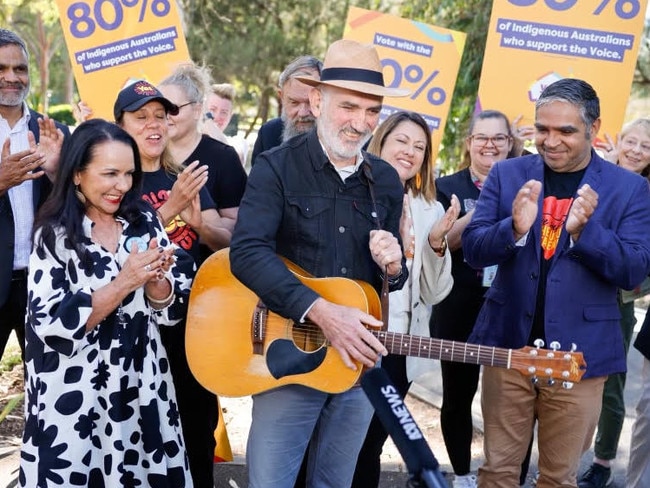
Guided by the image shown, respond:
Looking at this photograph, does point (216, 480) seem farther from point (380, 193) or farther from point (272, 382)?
point (380, 193)

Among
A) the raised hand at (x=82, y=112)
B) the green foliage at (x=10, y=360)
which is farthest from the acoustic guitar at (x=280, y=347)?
the green foliage at (x=10, y=360)

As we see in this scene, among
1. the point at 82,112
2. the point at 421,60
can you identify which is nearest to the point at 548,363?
the point at 421,60

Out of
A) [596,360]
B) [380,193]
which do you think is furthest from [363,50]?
[596,360]

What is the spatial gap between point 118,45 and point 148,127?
232 centimetres

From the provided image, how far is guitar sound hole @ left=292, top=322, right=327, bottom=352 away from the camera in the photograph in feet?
10.5

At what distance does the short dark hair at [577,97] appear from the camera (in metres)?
3.47

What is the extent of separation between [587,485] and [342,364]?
2547 mm

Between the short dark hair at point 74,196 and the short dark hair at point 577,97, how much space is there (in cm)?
187

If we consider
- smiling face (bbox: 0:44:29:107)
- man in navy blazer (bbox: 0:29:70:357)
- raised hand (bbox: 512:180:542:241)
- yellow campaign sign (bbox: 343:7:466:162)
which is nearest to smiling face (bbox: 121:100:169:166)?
man in navy blazer (bbox: 0:29:70:357)

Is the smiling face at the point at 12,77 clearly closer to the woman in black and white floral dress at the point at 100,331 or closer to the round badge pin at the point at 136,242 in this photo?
the woman in black and white floral dress at the point at 100,331

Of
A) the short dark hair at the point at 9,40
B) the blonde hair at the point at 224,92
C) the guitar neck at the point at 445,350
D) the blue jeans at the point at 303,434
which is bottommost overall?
the blue jeans at the point at 303,434

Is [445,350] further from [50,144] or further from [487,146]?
[50,144]

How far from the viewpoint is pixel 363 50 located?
3209mm

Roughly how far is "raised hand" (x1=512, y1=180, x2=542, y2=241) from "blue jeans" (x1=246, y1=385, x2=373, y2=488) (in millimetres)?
998
